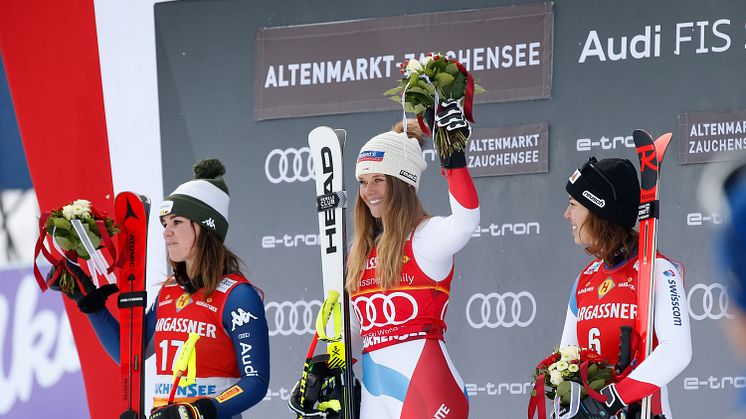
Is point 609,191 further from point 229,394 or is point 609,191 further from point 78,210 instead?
point 78,210

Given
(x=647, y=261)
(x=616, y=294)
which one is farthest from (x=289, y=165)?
(x=647, y=261)

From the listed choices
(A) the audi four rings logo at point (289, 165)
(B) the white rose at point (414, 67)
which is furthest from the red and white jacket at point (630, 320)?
(A) the audi four rings logo at point (289, 165)

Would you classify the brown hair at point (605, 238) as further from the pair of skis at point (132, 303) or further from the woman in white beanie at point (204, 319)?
the pair of skis at point (132, 303)

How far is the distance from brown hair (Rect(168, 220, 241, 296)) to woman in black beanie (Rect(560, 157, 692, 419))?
112cm

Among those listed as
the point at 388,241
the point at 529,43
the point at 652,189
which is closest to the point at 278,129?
the point at 529,43

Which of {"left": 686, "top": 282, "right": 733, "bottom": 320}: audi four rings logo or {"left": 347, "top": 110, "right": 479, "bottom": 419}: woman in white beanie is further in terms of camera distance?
{"left": 686, "top": 282, "right": 733, "bottom": 320}: audi four rings logo

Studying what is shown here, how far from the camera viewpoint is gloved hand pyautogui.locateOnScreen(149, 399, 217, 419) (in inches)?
124

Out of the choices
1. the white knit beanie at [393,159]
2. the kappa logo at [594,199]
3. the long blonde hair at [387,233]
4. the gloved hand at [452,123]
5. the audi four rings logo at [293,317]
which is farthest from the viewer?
the audi four rings logo at [293,317]

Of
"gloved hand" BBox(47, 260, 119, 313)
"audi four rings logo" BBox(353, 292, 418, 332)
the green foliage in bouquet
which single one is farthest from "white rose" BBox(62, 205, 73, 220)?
the green foliage in bouquet

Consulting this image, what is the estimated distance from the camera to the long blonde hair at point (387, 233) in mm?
3244

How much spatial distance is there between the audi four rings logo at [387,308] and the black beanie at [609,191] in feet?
1.96

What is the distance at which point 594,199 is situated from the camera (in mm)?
3143

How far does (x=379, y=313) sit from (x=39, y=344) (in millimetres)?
3185

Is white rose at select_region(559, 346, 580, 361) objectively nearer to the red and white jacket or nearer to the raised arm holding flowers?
the red and white jacket
